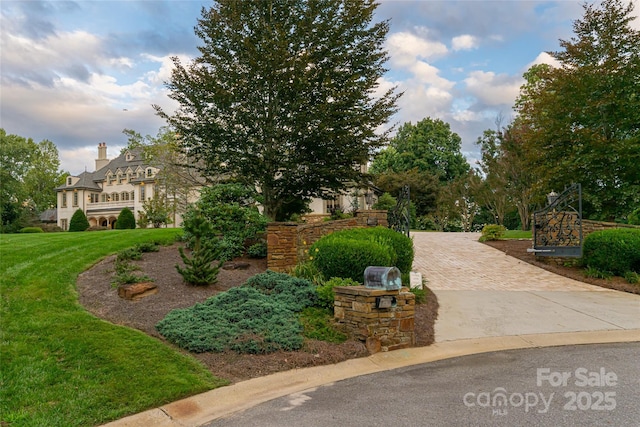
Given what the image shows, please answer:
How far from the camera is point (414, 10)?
32.2 ft

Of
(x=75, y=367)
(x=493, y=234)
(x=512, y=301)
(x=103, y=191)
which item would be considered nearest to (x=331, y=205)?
(x=493, y=234)

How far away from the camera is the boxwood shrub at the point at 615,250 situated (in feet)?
32.4

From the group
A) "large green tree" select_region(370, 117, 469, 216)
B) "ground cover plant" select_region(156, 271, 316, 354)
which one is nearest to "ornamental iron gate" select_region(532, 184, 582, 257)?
"ground cover plant" select_region(156, 271, 316, 354)

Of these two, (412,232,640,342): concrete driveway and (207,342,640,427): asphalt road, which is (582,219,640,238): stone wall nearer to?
(412,232,640,342): concrete driveway

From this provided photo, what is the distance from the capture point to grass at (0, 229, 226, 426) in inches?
136

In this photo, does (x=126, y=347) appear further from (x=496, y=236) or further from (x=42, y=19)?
(x=496, y=236)

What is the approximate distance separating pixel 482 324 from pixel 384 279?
7.51ft

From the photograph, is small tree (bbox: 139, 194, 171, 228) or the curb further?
small tree (bbox: 139, 194, 171, 228)

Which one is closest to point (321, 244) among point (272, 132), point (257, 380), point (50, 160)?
point (257, 380)

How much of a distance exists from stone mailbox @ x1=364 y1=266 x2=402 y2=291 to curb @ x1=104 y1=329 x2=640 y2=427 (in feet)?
2.79

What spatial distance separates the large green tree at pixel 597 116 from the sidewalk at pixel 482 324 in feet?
14.9

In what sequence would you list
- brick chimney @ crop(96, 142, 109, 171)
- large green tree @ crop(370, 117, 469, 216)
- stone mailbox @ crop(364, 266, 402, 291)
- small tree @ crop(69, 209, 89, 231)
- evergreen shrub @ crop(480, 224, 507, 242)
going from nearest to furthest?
stone mailbox @ crop(364, 266, 402, 291) → evergreen shrub @ crop(480, 224, 507, 242) → small tree @ crop(69, 209, 89, 231) → large green tree @ crop(370, 117, 469, 216) → brick chimney @ crop(96, 142, 109, 171)

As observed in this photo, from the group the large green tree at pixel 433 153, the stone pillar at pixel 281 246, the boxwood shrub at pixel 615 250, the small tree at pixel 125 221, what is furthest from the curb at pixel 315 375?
the large green tree at pixel 433 153

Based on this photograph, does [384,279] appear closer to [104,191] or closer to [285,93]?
[285,93]
